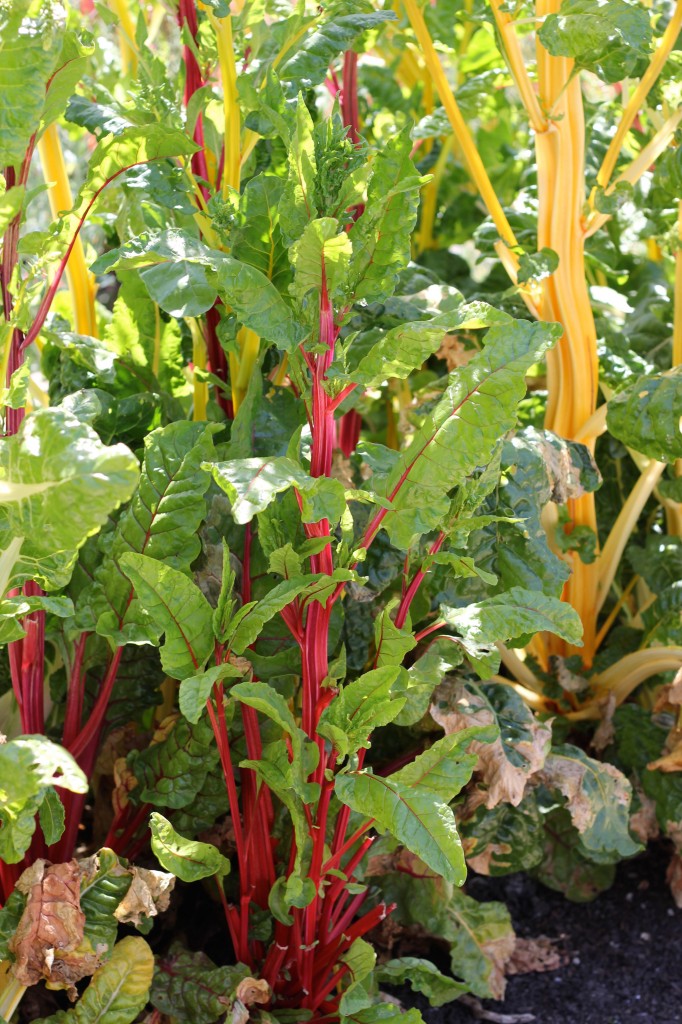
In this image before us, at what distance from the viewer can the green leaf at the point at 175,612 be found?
3.21 feet

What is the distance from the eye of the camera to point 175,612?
3.27 ft

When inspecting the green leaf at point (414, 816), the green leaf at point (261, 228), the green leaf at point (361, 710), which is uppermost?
the green leaf at point (261, 228)

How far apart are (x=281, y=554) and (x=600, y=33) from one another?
0.66 metres

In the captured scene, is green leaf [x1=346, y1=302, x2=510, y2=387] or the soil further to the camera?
A: the soil

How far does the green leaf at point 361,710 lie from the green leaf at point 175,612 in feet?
0.43

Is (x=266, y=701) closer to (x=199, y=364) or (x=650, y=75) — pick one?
(x=199, y=364)

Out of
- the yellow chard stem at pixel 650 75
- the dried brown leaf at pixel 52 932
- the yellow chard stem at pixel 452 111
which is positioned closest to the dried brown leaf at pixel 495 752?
the dried brown leaf at pixel 52 932

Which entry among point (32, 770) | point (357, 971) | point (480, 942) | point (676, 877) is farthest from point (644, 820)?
point (32, 770)

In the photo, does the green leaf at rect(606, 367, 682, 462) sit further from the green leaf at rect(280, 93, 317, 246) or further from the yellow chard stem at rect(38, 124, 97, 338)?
the yellow chard stem at rect(38, 124, 97, 338)

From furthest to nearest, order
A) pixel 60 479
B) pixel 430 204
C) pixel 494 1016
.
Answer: pixel 430 204 → pixel 494 1016 → pixel 60 479

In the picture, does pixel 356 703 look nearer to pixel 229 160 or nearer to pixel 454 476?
pixel 454 476

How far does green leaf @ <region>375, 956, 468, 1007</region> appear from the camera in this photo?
1224mm

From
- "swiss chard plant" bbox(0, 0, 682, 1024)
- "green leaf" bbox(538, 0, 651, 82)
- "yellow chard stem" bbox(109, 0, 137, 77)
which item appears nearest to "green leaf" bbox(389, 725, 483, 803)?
"swiss chard plant" bbox(0, 0, 682, 1024)

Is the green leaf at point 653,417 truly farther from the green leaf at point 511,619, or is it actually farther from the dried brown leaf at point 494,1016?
the dried brown leaf at point 494,1016
